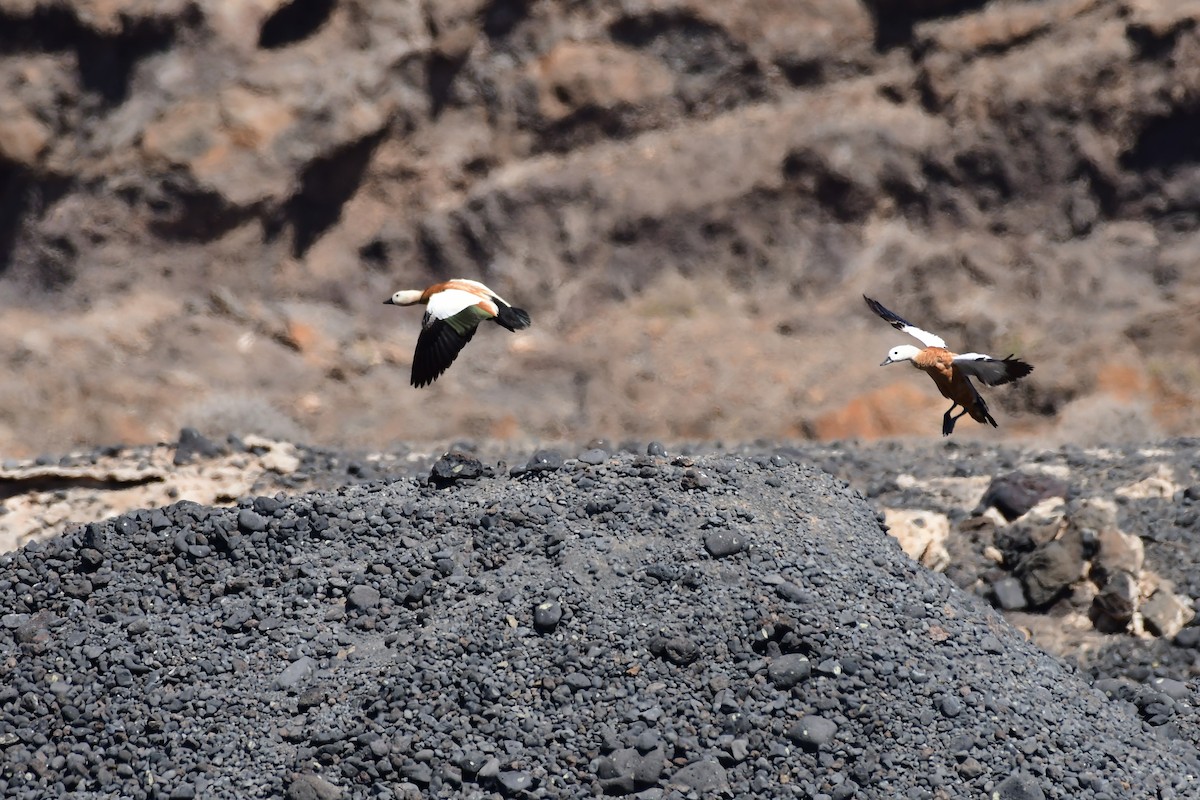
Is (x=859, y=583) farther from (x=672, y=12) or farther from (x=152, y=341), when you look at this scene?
(x=672, y=12)

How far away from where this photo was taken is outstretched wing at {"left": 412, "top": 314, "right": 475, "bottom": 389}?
6.68 meters

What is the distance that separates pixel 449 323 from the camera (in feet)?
22.4

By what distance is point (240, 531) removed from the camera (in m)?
6.70

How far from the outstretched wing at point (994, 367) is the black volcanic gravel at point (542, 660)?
0.99 meters

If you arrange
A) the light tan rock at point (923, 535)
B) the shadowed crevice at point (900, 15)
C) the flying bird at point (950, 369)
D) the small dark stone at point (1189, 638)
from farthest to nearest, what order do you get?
1. the shadowed crevice at point (900, 15)
2. the light tan rock at point (923, 535)
3. the small dark stone at point (1189, 638)
4. the flying bird at point (950, 369)

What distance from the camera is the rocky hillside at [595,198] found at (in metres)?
15.5

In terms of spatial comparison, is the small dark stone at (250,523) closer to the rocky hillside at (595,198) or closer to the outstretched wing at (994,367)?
the outstretched wing at (994,367)

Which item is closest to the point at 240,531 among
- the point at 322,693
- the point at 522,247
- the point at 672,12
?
the point at 322,693

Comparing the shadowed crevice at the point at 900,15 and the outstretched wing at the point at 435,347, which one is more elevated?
the outstretched wing at the point at 435,347

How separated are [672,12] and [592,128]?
1793 millimetres

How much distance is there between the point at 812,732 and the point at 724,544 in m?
1.09

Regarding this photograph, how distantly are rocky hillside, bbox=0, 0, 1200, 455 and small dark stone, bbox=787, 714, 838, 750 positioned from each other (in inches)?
375

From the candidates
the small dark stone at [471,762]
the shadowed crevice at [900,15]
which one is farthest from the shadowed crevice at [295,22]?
the small dark stone at [471,762]

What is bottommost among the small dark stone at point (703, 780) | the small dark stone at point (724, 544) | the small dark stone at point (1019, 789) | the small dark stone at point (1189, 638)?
the small dark stone at point (1189, 638)
